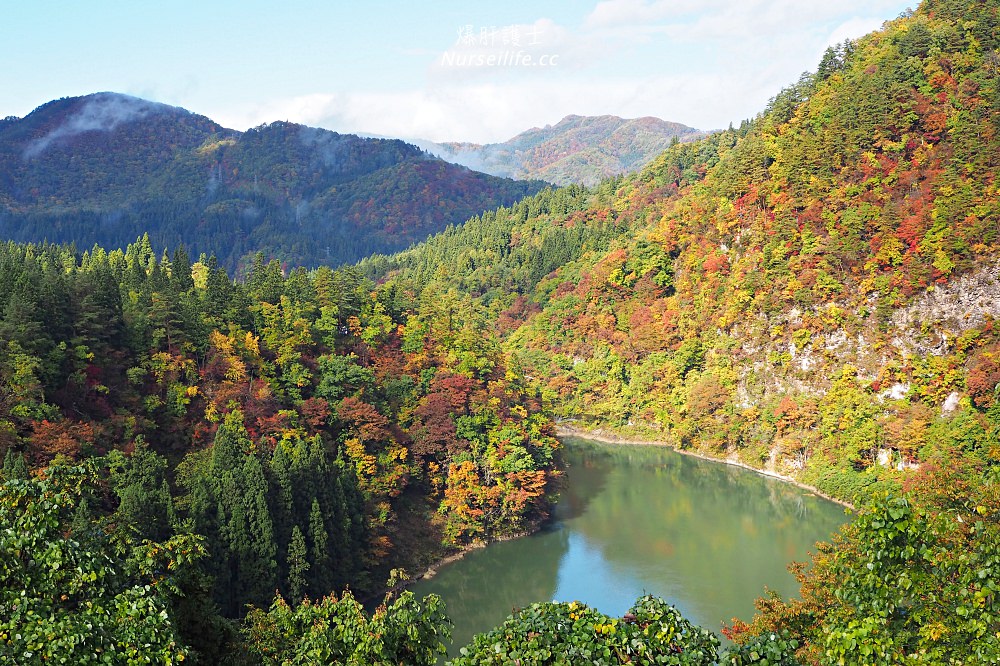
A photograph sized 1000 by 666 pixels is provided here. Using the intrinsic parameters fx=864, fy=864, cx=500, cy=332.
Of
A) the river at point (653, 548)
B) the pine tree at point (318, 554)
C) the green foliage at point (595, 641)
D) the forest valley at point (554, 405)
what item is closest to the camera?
the green foliage at point (595, 641)

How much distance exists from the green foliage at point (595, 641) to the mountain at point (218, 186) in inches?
5129

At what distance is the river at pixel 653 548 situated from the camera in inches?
1146

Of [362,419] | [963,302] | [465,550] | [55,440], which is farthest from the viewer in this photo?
[963,302]

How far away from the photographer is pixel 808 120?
53250mm

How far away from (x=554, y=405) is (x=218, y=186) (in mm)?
127951

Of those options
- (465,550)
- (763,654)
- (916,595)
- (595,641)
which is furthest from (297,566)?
(916,595)

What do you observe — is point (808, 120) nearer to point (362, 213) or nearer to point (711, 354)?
point (711, 354)

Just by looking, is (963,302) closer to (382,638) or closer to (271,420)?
(271,420)

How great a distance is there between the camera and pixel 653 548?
34.3 metres

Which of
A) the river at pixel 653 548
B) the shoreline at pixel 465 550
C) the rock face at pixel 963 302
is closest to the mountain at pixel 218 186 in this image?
the river at pixel 653 548

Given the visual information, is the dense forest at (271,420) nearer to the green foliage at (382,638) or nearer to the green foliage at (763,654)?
the green foliage at (382,638)

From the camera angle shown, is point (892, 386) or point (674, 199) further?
point (674, 199)

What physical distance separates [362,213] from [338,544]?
14116 centimetres

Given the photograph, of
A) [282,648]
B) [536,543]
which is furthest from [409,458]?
[282,648]
